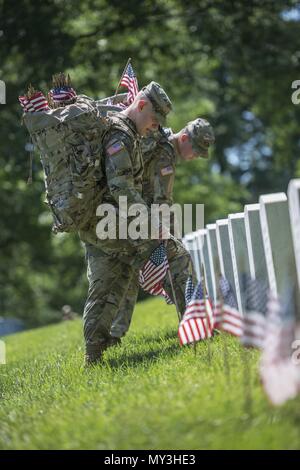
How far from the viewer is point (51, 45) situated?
1695cm

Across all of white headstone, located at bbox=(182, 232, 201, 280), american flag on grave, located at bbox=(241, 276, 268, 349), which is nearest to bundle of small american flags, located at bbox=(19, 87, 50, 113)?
american flag on grave, located at bbox=(241, 276, 268, 349)

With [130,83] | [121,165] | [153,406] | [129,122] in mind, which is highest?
[130,83]

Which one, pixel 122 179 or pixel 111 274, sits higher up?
pixel 122 179

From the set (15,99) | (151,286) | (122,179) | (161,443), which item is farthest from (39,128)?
(15,99)

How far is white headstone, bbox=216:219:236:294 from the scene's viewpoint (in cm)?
759

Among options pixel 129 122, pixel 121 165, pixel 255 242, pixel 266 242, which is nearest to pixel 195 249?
pixel 129 122

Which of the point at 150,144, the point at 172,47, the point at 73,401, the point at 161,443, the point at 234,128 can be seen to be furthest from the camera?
the point at 234,128

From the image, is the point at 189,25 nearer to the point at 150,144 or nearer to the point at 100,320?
the point at 150,144

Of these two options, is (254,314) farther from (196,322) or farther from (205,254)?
(205,254)

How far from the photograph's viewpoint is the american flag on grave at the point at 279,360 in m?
4.18

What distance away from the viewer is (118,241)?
7289 mm

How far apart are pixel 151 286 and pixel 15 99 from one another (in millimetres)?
9564

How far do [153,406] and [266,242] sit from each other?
5.15 ft

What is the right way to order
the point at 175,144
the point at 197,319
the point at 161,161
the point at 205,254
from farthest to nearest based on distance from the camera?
the point at 205,254 → the point at 175,144 → the point at 161,161 → the point at 197,319
